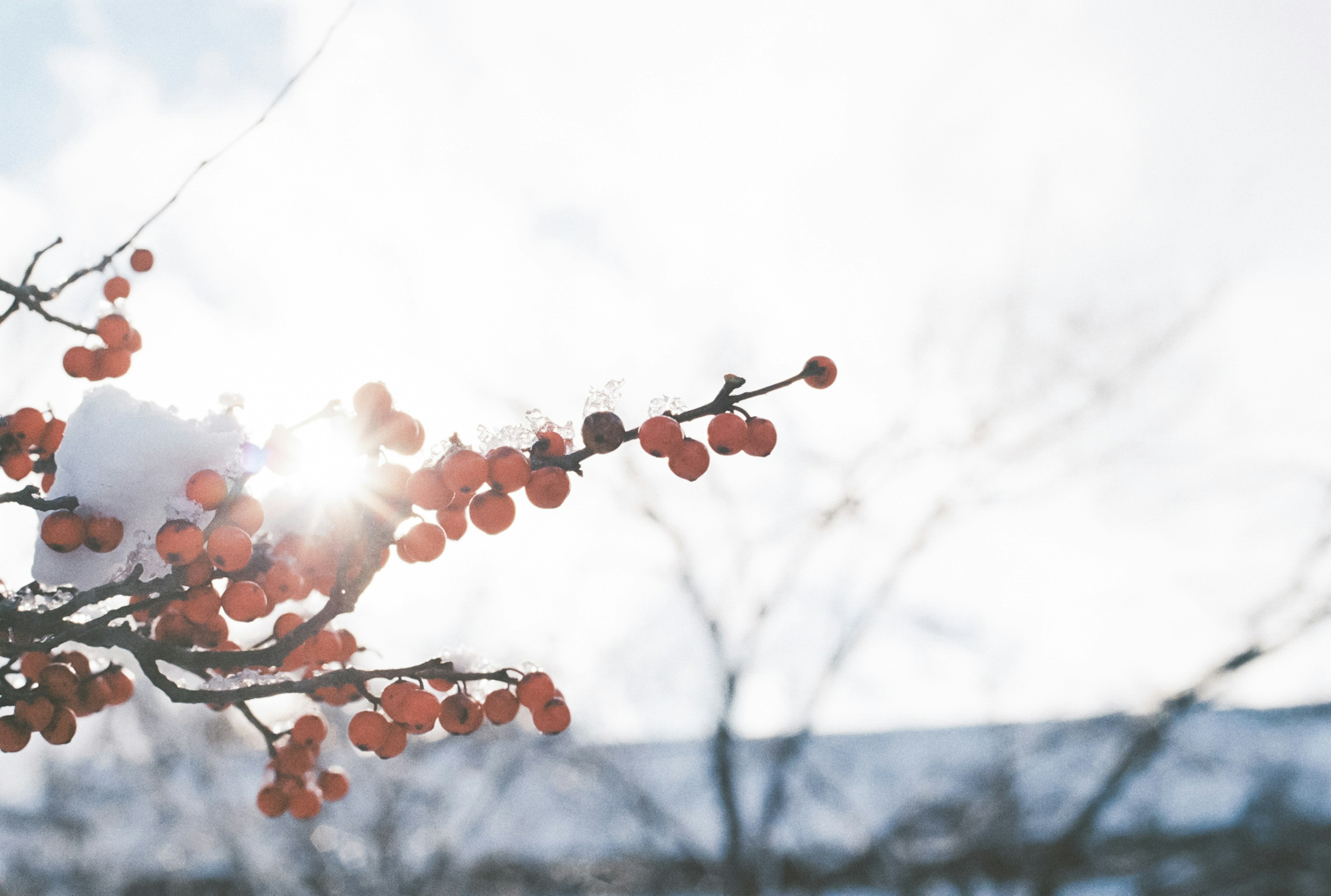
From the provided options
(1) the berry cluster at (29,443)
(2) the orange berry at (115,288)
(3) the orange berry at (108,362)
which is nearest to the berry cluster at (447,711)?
(1) the berry cluster at (29,443)

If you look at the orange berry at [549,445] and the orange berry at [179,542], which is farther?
the orange berry at [549,445]

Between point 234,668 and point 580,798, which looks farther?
point 580,798

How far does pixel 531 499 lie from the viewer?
5.14 feet

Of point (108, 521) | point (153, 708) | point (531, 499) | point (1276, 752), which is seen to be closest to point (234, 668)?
point (108, 521)

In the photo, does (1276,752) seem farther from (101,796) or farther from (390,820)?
(101,796)

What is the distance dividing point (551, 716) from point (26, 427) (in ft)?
5.05

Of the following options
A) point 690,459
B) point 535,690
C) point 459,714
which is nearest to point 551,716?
point 535,690

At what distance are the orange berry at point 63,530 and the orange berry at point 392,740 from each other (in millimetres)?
859

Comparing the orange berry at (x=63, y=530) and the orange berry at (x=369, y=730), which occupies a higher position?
the orange berry at (x=63, y=530)

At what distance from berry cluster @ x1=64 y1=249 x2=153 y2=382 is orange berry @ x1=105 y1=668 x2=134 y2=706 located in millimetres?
877

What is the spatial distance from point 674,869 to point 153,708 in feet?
29.6

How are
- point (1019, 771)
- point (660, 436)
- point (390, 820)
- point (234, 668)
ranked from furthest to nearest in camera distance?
point (390, 820) → point (1019, 771) → point (234, 668) → point (660, 436)

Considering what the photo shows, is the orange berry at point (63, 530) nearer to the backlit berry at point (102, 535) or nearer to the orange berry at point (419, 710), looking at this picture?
the backlit berry at point (102, 535)

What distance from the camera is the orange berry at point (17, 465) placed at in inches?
74.8
